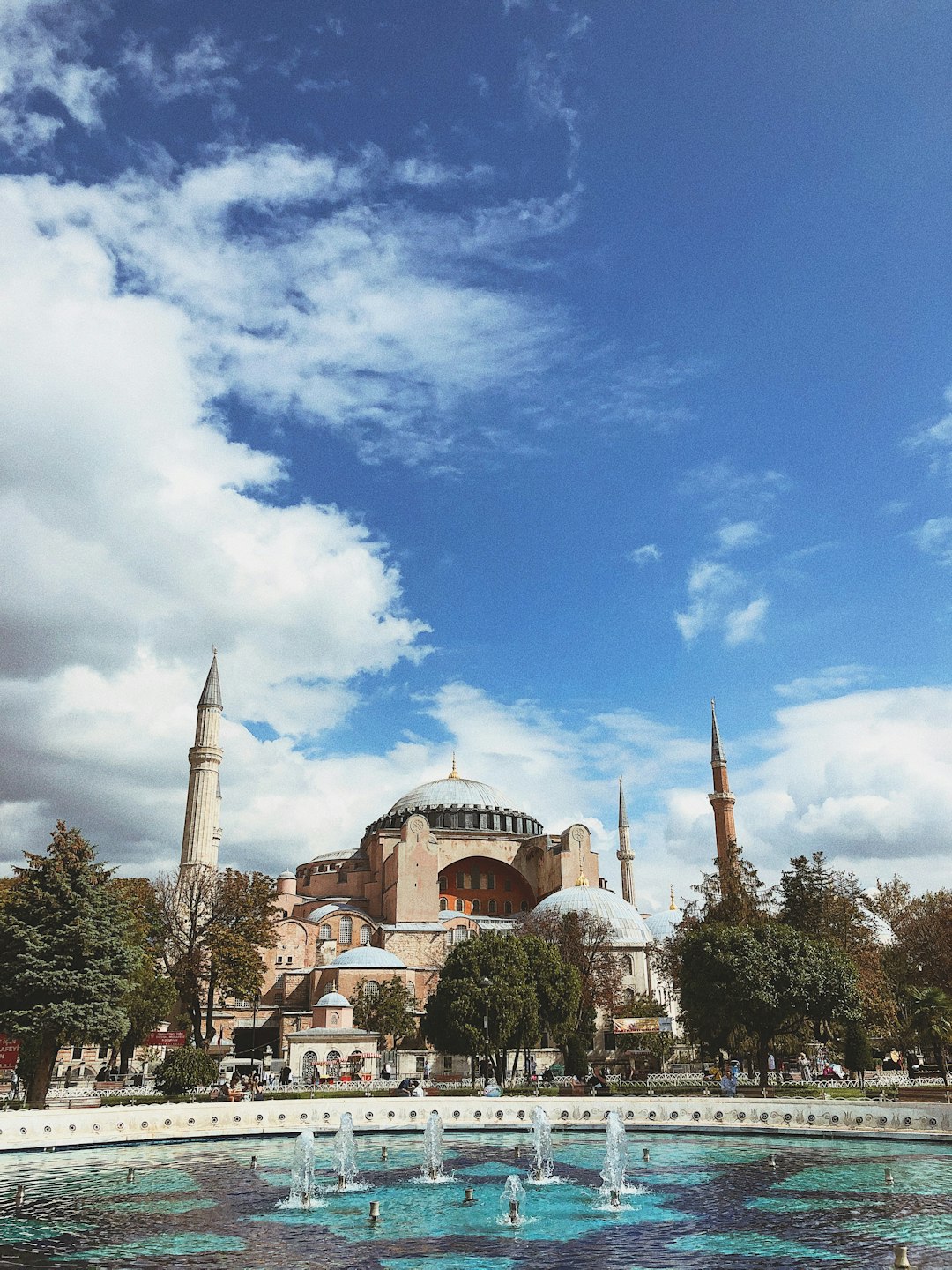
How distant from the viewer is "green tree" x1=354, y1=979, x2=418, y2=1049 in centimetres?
3538

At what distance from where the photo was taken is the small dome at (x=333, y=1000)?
1476 inches

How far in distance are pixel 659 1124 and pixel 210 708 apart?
3059 centimetres

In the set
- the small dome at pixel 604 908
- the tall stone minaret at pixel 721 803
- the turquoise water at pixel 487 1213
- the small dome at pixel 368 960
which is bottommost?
the turquoise water at pixel 487 1213

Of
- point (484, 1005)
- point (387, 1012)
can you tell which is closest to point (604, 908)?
point (387, 1012)

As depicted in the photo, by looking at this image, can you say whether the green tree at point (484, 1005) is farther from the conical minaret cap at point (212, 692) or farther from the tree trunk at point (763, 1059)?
the conical minaret cap at point (212, 692)


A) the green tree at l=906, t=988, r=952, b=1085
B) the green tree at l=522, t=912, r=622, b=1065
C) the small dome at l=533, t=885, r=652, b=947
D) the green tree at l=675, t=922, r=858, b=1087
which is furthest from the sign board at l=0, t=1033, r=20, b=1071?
the green tree at l=906, t=988, r=952, b=1085

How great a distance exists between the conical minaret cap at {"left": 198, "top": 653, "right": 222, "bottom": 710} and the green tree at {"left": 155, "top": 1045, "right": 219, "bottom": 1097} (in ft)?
75.8

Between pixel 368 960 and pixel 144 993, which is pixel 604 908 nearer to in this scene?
pixel 368 960

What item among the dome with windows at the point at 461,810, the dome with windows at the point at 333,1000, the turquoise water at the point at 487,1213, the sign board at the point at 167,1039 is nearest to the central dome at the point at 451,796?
the dome with windows at the point at 461,810

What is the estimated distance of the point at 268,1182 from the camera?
1416cm

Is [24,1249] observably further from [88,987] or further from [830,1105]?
[830,1105]

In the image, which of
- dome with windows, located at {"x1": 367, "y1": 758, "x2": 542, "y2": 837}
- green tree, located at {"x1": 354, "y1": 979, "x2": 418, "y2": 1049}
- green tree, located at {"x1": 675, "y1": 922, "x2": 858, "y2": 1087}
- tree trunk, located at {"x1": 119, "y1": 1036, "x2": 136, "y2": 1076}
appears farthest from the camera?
dome with windows, located at {"x1": 367, "y1": 758, "x2": 542, "y2": 837}

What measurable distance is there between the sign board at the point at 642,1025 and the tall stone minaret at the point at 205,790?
18233mm

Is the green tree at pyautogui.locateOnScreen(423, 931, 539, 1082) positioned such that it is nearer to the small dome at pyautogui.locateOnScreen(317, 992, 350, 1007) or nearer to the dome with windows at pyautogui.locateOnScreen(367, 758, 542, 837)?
the small dome at pyautogui.locateOnScreen(317, 992, 350, 1007)
